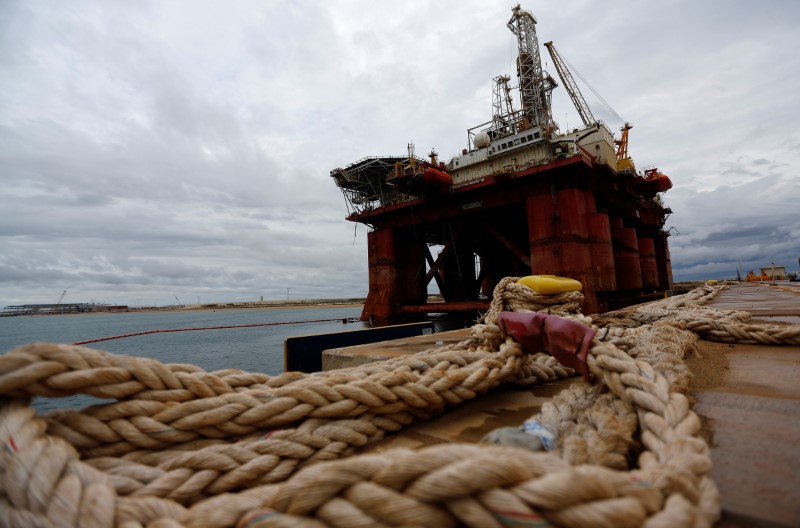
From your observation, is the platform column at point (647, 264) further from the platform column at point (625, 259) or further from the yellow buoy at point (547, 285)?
the yellow buoy at point (547, 285)

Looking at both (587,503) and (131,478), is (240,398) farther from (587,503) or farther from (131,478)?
(587,503)

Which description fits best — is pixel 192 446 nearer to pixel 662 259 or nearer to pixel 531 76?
pixel 531 76

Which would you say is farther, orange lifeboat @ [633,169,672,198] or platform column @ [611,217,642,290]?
orange lifeboat @ [633,169,672,198]

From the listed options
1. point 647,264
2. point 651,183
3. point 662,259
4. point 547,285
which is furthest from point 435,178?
point 662,259

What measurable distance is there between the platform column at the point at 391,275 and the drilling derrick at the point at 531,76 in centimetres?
1166

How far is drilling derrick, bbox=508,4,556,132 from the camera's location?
832 inches

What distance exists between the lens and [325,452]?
42.8 inches

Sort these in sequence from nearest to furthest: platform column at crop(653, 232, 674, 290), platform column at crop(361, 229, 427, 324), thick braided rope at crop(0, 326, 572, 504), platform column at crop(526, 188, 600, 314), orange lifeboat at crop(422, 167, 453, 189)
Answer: thick braided rope at crop(0, 326, 572, 504)
platform column at crop(526, 188, 600, 314)
orange lifeboat at crop(422, 167, 453, 189)
platform column at crop(361, 229, 427, 324)
platform column at crop(653, 232, 674, 290)

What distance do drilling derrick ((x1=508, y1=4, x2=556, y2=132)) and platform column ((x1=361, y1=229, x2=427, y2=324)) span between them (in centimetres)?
1166

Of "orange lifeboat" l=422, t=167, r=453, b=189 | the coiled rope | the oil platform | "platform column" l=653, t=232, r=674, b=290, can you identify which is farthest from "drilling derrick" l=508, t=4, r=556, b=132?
the coiled rope

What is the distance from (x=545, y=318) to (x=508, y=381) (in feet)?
1.29

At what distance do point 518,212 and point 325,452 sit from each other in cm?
1627

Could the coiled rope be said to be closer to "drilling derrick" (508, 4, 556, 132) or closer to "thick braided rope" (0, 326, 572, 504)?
"thick braided rope" (0, 326, 572, 504)

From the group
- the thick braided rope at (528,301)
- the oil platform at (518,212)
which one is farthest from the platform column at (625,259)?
the thick braided rope at (528,301)
